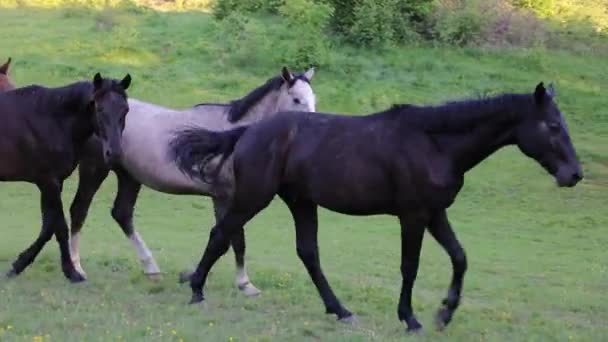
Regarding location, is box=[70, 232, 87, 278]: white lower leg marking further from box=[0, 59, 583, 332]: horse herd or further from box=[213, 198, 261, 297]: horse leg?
box=[213, 198, 261, 297]: horse leg

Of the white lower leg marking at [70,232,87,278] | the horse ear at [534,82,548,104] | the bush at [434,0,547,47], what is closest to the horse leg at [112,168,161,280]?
the white lower leg marking at [70,232,87,278]

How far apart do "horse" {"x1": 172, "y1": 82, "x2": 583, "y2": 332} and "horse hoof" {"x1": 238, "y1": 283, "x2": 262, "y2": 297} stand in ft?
2.94

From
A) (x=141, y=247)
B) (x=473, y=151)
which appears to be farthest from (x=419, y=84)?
(x=473, y=151)

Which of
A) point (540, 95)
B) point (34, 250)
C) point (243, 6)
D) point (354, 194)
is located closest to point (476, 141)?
point (540, 95)

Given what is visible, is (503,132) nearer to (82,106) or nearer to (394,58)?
(82,106)

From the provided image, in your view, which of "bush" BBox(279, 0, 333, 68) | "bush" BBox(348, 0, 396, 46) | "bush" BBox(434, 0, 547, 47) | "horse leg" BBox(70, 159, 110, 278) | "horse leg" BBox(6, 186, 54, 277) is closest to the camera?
"horse leg" BBox(6, 186, 54, 277)

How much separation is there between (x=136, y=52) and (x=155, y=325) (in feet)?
69.3

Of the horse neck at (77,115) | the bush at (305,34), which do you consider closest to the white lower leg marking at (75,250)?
the horse neck at (77,115)

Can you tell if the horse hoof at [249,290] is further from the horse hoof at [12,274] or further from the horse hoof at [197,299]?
the horse hoof at [12,274]

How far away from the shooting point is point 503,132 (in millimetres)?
7984

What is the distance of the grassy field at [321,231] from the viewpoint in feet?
27.6

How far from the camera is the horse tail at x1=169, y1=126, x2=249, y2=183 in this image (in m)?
8.97

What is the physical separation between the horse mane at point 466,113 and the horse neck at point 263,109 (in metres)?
2.32

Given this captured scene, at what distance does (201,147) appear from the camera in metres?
9.05
